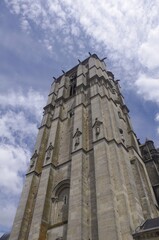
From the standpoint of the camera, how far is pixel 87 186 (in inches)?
591

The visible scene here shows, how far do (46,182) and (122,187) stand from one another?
6.16 meters

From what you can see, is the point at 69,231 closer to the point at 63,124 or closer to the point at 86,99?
→ the point at 63,124

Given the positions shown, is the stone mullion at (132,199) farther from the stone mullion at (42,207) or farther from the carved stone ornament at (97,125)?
the stone mullion at (42,207)

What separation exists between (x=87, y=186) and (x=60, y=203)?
8.85 feet

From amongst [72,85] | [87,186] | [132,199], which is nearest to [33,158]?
[87,186]

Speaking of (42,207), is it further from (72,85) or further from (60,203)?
(72,85)

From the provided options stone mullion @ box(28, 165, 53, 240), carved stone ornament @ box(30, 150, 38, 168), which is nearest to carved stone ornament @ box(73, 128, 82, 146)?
stone mullion @ box(28, 165, 53, 240)

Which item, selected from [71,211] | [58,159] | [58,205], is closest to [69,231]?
[71,211]

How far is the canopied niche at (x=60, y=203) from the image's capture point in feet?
49.6

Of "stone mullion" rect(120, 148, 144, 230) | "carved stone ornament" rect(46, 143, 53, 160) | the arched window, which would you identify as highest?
the arched window

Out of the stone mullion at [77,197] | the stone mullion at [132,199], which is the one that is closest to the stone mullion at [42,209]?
the stone mullion at [77,197]

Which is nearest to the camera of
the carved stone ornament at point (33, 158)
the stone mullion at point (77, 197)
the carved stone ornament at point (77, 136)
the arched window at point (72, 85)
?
the stone mullion at point (77, 197)

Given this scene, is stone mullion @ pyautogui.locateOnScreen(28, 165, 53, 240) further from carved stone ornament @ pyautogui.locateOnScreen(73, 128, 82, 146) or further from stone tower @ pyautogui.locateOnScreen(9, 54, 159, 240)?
carved stone ornament @ pyautogui.locateOnScreen(73, 128, 82, 146)

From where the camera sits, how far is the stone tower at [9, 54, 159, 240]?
12.3m
